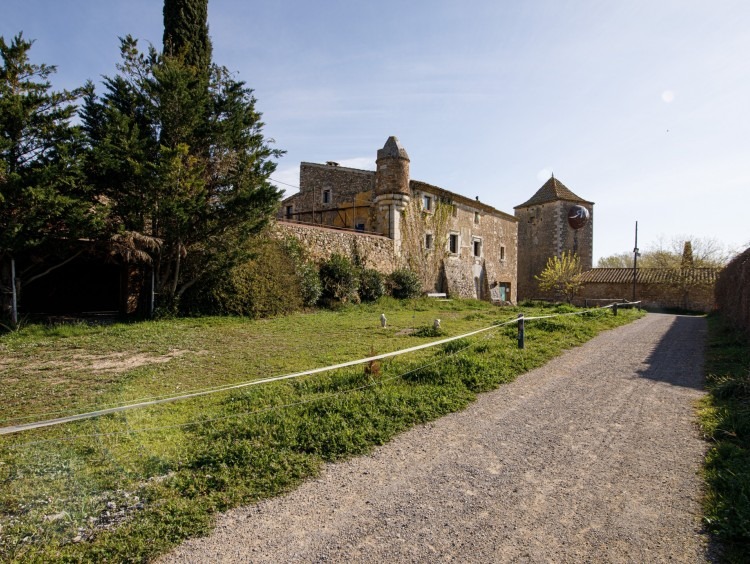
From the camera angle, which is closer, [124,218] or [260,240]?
[124,218]

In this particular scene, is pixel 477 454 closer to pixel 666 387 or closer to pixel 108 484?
pixel 108 484

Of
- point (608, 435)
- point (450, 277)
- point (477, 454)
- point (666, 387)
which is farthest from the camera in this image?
point (450, 277)

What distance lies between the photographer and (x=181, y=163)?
1210 centimetres

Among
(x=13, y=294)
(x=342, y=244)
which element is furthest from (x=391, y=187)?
(x=13, y=294)

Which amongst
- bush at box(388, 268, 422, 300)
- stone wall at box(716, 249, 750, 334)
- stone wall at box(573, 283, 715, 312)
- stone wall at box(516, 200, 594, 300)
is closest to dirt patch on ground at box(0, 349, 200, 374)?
stone wall at box(716, 249, 750, 334)

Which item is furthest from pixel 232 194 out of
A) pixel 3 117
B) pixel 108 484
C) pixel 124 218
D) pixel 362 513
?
pixel 362 513

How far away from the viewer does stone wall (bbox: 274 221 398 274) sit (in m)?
18.7

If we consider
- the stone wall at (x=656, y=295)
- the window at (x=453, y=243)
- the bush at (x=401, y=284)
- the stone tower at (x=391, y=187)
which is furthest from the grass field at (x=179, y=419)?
the stone wall at (x=656, y=295)

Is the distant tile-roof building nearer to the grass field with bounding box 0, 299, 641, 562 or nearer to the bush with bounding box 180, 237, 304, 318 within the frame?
the bush with bounding box 180, 237, 304, 318

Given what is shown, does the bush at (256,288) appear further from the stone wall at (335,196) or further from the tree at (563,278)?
the tree at (563,278)

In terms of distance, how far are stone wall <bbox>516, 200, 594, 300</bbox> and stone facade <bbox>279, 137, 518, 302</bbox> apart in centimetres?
913

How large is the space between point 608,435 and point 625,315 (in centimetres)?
1507

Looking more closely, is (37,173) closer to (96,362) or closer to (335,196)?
(96,362)

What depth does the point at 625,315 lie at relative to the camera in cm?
1752
